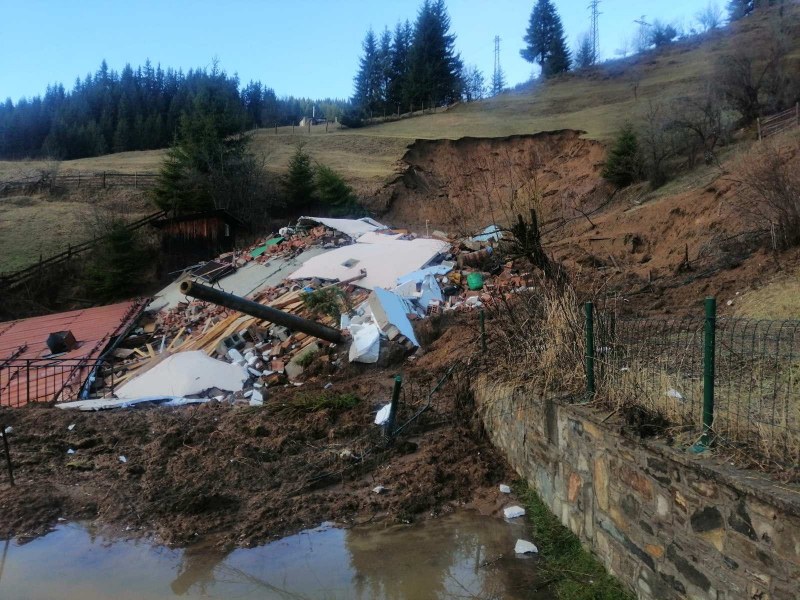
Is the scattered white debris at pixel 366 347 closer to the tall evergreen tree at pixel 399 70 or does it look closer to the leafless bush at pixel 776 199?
the leafless bush at pixel 776 199

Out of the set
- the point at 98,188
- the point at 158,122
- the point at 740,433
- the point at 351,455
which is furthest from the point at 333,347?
the point at 158,122

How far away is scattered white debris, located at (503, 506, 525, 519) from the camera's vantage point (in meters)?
6.09

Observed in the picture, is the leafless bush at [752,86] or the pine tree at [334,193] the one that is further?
the pine tree at [334,193]

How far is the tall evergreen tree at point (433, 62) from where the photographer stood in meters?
64.6

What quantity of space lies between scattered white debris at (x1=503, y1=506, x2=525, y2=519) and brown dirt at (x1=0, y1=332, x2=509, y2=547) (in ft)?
0.99

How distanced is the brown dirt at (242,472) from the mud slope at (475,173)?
2267 cm

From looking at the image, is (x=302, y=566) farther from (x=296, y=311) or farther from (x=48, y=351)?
(x=48, y=351)

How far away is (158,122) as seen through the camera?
2581 inches

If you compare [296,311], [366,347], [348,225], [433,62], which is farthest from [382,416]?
[433,62]

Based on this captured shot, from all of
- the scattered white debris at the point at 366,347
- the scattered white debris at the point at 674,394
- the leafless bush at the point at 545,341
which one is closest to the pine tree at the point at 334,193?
the scattered white debris at the point at 366,347

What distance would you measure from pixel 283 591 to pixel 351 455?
7.77 ft

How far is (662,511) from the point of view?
4.04 meters

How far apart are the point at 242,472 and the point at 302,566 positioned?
204cm

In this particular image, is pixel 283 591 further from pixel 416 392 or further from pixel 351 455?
pixel 416 392
